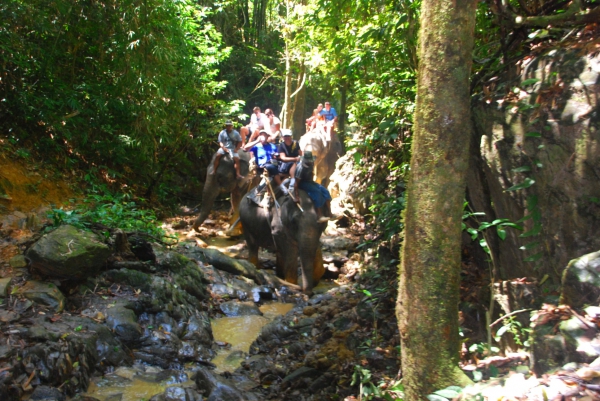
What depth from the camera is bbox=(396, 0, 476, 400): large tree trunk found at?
9.50 feet

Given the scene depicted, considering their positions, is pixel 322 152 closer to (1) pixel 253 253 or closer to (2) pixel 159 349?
(1) pixel 253 253

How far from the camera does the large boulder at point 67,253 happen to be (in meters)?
5.34

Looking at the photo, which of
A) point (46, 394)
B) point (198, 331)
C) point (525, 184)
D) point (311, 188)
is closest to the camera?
point (525, 184)

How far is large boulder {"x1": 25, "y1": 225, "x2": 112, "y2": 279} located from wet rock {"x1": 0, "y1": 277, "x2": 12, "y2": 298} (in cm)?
27

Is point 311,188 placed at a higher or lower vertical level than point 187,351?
higher

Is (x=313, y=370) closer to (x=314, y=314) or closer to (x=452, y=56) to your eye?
(x=314, y=314)

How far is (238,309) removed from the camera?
24.6 ft

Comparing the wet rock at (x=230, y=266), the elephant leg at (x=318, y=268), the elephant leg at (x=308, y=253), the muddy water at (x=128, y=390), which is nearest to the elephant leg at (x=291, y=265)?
the elephant leg at (x=318, y=268)

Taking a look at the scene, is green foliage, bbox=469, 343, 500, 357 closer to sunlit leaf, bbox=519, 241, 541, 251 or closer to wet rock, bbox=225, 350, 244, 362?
sunlit leaf, bbox=519, 241, 541, 251

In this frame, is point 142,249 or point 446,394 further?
point 142,249

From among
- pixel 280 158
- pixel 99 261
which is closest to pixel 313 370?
pixel 99 261

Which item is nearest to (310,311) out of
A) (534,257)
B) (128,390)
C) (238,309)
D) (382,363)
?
(238,309)

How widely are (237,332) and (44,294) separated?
2.46 meters

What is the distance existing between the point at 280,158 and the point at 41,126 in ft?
16.1
